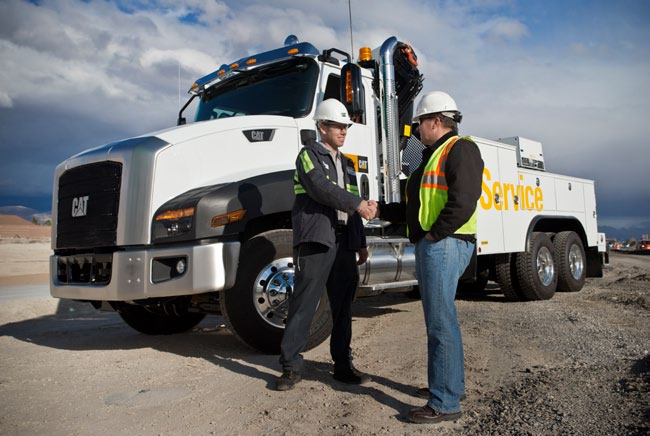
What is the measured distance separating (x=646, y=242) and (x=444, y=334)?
109 ft

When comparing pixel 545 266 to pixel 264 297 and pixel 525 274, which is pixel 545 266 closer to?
pixel 525 274

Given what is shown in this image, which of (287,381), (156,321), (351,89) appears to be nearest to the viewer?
(287,381)

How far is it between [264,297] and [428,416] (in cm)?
189

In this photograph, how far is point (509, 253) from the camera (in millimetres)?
7816

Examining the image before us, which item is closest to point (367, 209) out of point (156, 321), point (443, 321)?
point (443, 321)

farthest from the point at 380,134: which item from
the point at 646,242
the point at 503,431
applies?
the point at 646,242

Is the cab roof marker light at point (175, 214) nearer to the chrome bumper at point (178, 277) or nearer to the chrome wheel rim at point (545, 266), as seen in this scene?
the chrome bumper at point (178, 277)

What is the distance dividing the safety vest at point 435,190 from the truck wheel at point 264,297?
5.58ft

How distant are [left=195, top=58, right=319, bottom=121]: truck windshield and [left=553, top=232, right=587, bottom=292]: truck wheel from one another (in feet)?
17.7

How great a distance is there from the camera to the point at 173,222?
418 cm

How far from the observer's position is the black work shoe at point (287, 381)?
3.54 meters

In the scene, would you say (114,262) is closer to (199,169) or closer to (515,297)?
(199,169)

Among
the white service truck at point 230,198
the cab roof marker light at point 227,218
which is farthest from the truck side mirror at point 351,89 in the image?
the cab roof marker light at point 227,218

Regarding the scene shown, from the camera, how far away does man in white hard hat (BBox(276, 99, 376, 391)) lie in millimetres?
3596
